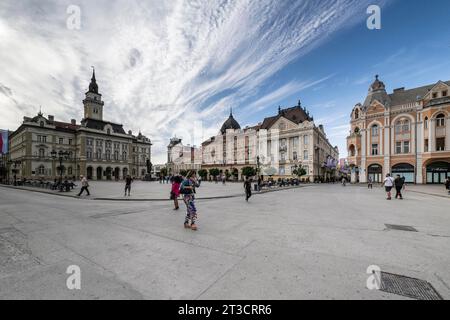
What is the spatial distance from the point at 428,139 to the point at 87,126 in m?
84.0

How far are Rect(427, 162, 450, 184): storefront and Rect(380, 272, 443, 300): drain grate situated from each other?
43.1m

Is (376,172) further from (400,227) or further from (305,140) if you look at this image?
(400,227)

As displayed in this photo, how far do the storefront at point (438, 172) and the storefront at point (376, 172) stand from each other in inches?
249

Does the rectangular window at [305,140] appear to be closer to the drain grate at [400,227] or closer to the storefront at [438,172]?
the storefront at [438,172]

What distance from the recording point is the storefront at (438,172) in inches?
1206

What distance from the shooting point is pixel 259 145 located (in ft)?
190

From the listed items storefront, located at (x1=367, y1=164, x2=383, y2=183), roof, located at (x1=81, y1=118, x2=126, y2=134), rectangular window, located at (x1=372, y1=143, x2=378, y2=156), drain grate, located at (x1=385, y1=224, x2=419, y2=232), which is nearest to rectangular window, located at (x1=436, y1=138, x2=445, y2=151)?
rectangular window, located at (x1=372, y1=143, x2=378, y2=156)

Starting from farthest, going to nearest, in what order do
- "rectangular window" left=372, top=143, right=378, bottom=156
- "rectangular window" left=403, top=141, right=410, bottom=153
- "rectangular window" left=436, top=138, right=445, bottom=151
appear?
"rectangular window" left=372, top=143, right=378, bottom=156, "rectangular window" left=403, top=141, right=410, bottom=153, "rectangular window" left=436, top=138, right=445, bottom=151

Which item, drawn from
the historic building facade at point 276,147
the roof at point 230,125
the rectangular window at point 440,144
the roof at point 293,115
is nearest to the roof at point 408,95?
the rectangular window at point 440,144

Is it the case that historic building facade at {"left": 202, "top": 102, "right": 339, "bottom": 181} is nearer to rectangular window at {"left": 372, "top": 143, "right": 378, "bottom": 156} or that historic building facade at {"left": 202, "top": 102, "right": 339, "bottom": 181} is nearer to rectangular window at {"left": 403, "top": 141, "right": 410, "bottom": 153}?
rectangular window at {"left": 372, "top": 143, "right": 378, "bottom": 156}

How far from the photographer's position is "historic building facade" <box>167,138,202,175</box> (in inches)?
3157

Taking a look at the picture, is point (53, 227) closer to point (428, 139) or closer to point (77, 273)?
point (77, 273)

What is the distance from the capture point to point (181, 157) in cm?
9375
